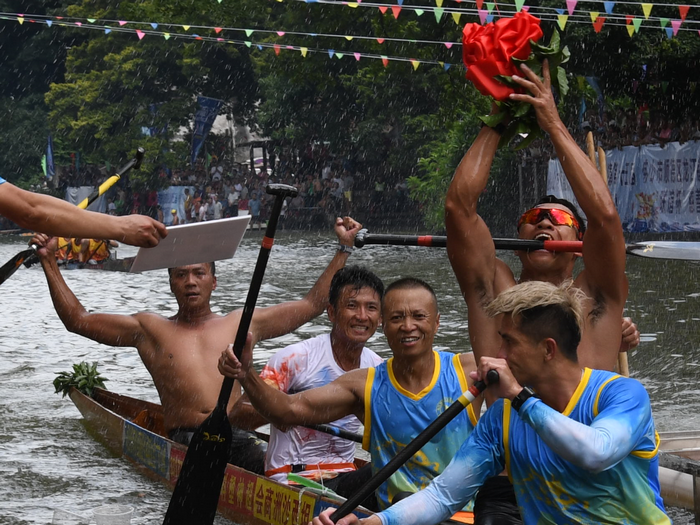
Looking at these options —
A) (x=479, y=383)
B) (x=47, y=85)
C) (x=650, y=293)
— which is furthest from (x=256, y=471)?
(x=47, y=85)

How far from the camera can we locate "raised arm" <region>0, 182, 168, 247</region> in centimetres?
398

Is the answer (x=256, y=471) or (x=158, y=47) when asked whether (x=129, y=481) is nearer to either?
(x=256, y=471)

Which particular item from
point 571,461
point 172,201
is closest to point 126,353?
point 571,461

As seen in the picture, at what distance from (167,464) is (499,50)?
412 centimetres

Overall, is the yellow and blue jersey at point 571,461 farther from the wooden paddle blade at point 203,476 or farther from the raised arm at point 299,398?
the wooden paddle blade at point 203,476

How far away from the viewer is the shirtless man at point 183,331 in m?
6.30

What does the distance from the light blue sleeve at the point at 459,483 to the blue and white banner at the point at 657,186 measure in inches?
682

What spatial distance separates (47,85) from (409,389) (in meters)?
46.6

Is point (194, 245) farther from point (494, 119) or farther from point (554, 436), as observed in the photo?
point (554, 436)

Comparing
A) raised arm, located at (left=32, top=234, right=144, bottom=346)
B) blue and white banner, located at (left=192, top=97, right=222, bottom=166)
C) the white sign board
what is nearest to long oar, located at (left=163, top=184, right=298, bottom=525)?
the white sign board

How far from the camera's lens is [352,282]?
A: 5.38 m

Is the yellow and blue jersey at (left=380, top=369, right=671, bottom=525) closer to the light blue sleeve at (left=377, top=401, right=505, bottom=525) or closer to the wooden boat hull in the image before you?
the light blue sleeve at (left=377, top=401, right=505, bottom=525)

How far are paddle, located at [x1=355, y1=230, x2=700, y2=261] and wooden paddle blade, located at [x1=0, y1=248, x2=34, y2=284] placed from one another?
Result: 2964 millimetres

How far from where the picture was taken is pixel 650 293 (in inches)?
633
